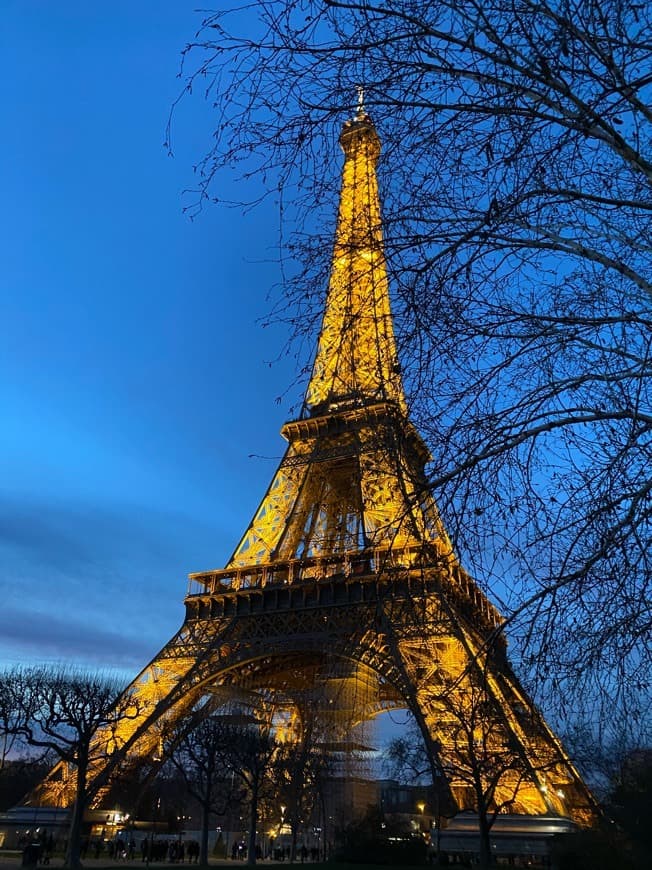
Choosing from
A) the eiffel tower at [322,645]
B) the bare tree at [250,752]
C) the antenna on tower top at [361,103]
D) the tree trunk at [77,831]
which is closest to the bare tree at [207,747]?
the bare tree at [250,752]

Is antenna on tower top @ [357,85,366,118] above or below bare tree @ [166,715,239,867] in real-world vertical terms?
above

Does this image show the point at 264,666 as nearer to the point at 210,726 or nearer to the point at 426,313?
the point at 210,726

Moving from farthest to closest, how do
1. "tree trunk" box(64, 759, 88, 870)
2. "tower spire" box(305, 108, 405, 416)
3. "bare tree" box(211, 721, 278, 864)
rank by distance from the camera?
"bare tree" box(211, 721, 278, 864) < "tree trunk" box(64, 759, 88, 870) < "tower spire" box(305, 108, 405, 416)

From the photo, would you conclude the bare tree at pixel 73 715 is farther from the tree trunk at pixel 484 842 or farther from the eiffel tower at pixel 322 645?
the tree trunk at pixel 484 842

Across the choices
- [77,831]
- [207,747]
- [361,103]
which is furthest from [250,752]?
[361,103]

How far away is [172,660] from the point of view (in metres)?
27.2

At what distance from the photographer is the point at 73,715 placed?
2475 cm

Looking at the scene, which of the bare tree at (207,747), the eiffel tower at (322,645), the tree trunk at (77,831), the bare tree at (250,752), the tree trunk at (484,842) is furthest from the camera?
the bare tree at (250,752)

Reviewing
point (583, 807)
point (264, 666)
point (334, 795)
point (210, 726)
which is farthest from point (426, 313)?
point (334, 795)

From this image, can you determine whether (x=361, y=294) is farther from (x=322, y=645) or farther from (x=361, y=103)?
(x=322, y=645)

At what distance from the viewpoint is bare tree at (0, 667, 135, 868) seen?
21359mm

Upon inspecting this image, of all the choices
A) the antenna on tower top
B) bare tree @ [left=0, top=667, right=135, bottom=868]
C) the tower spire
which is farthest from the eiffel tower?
the antenna on tower top

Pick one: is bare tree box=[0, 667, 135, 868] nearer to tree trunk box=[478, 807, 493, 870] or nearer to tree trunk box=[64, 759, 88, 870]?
tree trunk box=[64, 759, 88, 870]

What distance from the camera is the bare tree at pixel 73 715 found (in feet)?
70.1
